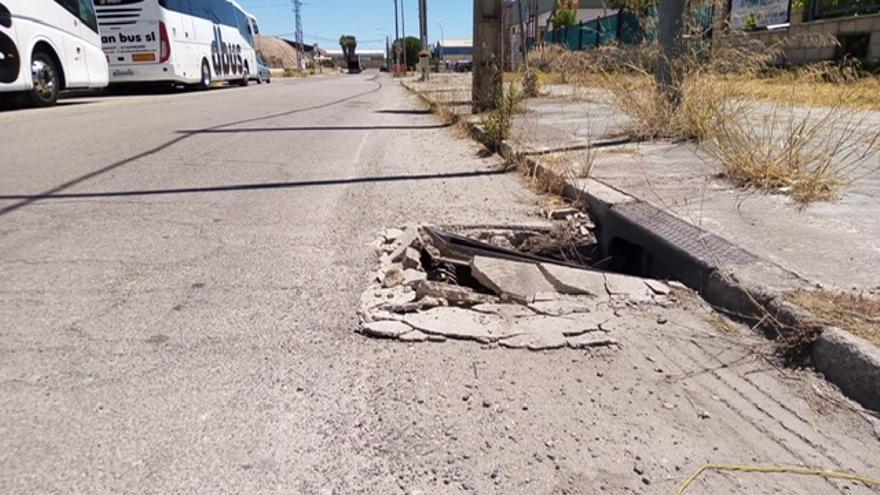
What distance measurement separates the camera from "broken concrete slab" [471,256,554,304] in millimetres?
3194

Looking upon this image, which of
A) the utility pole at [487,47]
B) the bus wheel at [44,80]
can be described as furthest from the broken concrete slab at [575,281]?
the bus wheel at [44,80]

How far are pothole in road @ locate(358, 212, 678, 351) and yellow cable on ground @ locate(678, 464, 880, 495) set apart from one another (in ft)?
2.74

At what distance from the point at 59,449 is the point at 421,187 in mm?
4100

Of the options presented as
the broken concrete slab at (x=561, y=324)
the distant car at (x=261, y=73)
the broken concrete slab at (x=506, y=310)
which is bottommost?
the broken concrete slab at (x=561, y=324)

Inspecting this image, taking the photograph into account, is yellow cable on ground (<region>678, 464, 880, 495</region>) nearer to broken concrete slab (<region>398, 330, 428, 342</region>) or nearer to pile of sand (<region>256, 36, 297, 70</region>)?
broken concrete slab (<region>398, 330, 428, 342</region>)

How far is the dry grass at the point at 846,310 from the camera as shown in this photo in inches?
91.0

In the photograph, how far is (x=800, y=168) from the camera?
→ 4.70m

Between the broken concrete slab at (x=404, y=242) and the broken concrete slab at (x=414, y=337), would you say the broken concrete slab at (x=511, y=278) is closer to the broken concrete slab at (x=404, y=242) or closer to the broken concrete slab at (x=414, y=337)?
the broken concrete slab at (x=404, y=242)

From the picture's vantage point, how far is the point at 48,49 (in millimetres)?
13391

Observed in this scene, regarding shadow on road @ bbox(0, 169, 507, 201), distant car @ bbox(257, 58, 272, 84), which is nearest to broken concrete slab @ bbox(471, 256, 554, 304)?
shadow on road @ bbox(0, 169, 507, 201)

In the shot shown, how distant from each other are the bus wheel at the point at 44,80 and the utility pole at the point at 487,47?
9.85m

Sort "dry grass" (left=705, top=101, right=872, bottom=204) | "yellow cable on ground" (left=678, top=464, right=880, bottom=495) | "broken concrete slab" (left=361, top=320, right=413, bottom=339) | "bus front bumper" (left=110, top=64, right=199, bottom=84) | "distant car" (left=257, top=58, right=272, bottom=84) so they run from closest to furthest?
"yellow cable on ground" (left=678, top=464, right=880, bottom=495) → "broken concrete slab" (left=361, top=320, right=413, bottom=339) → "dry grass" (left=705, top=101, right=872, bottom=204) → "bus front bumper" (left=110, top=64, right=199, bottom=84) → "distant car" (left=257, top=58, right=272, bottom=84)

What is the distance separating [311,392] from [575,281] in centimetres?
165

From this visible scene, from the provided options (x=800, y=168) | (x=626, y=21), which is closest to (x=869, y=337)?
(x=800, y=168)
